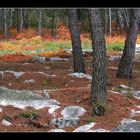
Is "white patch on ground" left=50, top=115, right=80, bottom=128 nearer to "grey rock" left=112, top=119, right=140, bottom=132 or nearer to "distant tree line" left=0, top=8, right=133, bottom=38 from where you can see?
"grey rock" left=112, top=119, right=140, bottom=132

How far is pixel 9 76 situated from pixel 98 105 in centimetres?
570

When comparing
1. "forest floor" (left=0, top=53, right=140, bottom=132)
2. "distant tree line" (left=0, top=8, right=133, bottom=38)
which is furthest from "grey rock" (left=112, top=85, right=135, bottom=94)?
"distant tree line" (left=0, top=8, right=133, bottom=38)

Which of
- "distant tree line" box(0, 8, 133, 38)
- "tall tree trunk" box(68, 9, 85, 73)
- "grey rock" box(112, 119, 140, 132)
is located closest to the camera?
"grey rock" box(112, 119, 140, 132)

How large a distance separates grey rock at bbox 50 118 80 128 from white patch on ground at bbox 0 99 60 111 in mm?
920

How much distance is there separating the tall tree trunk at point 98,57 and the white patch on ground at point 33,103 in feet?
3.32

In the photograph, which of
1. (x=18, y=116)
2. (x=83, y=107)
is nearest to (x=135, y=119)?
(x=83, y=107)

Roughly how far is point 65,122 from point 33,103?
1565mm

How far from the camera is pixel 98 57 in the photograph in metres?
9.55

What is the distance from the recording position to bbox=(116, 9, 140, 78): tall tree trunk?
15.0 meters

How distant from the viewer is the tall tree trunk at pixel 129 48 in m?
15.0

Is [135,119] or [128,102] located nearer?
[135,119]

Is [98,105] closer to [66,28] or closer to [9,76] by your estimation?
[9,76]

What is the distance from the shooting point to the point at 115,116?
9.22 m
